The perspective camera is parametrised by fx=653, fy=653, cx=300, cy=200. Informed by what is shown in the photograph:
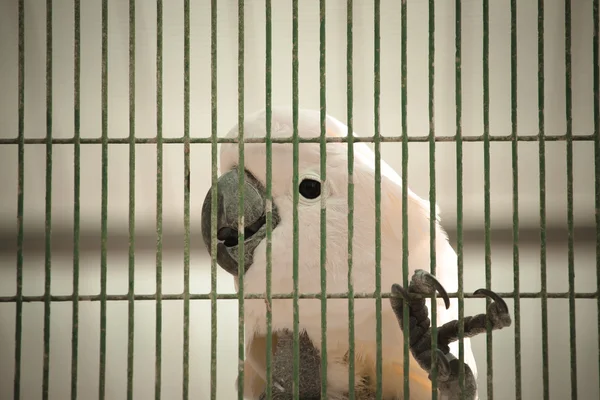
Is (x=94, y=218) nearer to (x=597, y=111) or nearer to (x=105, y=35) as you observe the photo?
(x=105, y=35)

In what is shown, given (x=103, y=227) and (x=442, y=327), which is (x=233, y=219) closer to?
(x=103, y=227)

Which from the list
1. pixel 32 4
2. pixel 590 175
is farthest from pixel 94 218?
pixel 590 175

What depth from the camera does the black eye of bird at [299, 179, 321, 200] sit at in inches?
66.4

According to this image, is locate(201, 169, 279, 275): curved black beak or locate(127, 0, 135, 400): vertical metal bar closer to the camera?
locate(127, 0, 135, 400): vertical metal bar

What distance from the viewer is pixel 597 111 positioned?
1.28 meters

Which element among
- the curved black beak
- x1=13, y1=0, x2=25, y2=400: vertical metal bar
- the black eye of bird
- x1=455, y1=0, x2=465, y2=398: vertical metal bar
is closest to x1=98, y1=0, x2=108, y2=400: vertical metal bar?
x1=13, y1=0, x2=25, y2=400: vertical metal bar

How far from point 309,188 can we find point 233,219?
23cm

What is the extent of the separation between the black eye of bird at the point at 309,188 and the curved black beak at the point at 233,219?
0.30 feet

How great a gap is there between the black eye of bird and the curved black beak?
0.30ft

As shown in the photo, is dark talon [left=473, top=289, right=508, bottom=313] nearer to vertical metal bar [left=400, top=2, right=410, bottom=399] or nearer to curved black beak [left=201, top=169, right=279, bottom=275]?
vertical metal bar [left=400, top=2, right=410, bottom=399]

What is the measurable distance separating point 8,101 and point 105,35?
3.42 ft

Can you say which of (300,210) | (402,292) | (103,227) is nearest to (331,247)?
(300,210)

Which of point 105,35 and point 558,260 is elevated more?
point 105,35

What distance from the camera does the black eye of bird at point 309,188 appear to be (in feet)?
5.54
